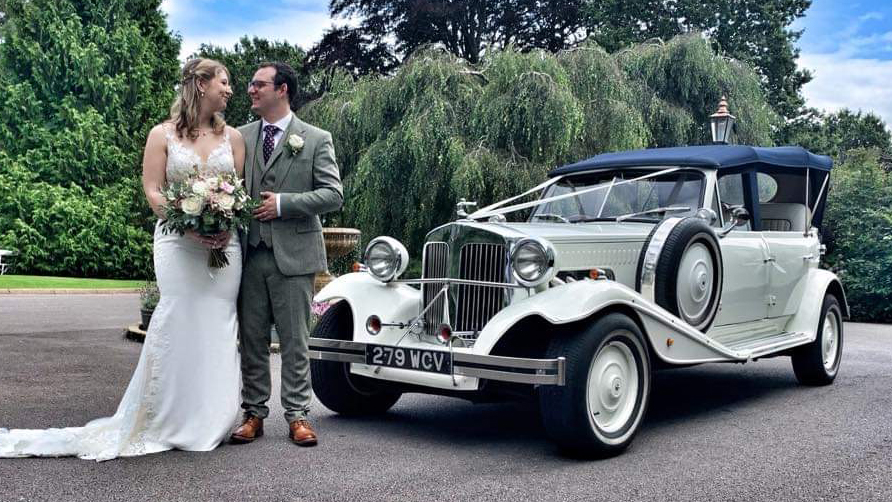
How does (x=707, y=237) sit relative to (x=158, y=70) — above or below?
below

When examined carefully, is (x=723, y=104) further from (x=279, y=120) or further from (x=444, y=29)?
(x=444, y=29)

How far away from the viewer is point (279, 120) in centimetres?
523

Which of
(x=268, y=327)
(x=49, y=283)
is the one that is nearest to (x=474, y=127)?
(x=268, y=327)

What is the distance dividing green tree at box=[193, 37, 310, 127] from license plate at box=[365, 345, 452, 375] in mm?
27410

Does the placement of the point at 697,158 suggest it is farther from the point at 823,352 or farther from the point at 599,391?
the point at 599,391

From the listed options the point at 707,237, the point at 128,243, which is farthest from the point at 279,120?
the point at 128,243

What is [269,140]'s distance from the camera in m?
5.23

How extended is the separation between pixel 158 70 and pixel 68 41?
10.4 ft

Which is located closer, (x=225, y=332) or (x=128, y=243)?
(x=225, y=332)

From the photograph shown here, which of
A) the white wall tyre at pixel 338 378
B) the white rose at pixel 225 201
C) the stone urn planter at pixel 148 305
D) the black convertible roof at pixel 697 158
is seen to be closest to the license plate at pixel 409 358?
the white wall tyre at pixel 338 378

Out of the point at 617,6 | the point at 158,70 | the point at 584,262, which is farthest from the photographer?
the point at 617,6

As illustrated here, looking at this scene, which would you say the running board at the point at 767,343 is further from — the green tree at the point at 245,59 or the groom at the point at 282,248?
the green tree at the point at 245,59

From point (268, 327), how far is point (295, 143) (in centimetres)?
115

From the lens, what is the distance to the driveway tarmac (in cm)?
412
